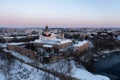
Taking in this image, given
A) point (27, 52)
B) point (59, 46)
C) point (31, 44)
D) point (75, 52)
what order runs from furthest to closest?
point (31, 44) < point (59, 46) < point (75, 52) < point (27, 52)

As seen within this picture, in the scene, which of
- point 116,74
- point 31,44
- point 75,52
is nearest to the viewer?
point 116,74

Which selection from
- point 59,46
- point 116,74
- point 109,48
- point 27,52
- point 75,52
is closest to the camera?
point 116,74

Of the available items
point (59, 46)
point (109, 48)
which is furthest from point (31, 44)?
point (109, 48)

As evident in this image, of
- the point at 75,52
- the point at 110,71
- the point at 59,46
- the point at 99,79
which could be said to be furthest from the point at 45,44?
the point at 99,79

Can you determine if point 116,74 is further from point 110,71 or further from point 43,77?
point 43,77

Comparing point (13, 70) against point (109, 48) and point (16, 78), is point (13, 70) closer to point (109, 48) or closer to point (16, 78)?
point (16, 78)

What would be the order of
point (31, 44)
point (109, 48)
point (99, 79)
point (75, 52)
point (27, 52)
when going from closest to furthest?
point (99, 79), point (27, 52), point (75, 52), point (31, 44), point (109, 48)

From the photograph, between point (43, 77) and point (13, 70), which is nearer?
point (43, 77)

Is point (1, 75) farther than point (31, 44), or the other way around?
point (31, 44)

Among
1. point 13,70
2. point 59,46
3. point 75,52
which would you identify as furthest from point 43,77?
point 59,46
